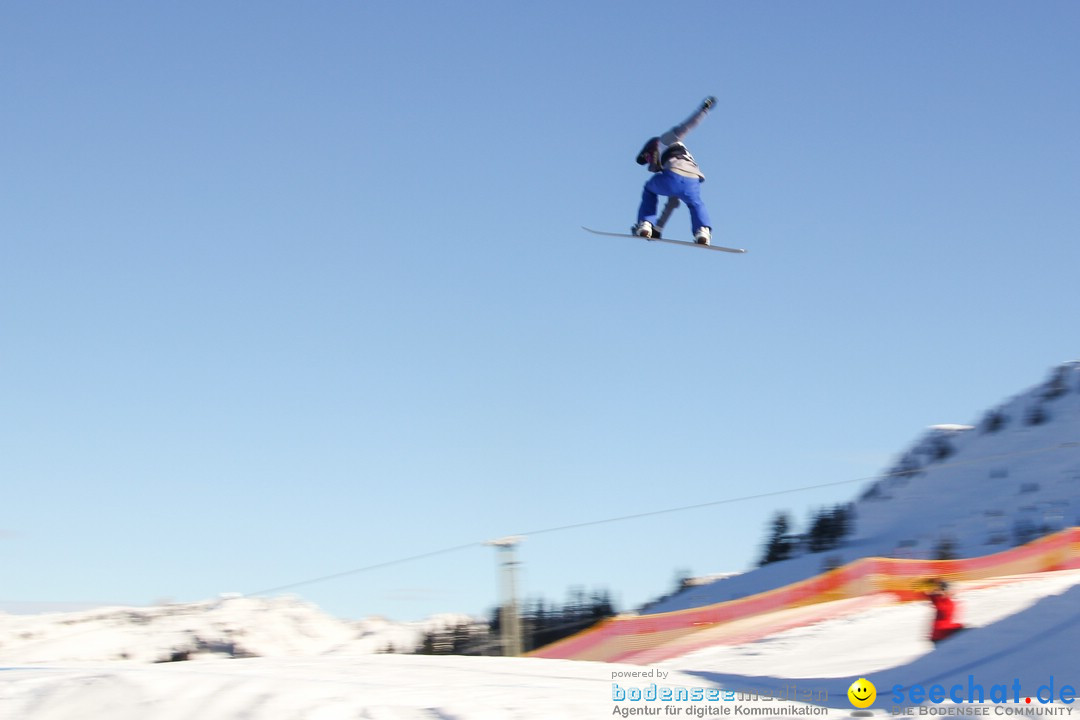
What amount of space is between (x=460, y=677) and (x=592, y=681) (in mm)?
1193

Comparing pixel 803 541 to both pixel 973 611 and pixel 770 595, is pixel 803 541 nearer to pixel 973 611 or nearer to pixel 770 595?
pixel 770 595

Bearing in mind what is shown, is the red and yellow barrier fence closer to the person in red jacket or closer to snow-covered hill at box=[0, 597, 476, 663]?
the person in red jacket

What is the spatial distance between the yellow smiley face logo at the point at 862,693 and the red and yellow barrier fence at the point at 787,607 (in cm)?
288

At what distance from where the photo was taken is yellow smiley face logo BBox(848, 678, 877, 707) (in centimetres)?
1041

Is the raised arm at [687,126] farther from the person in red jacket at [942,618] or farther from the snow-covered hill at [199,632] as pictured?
the snow-covered hill at [199,632]

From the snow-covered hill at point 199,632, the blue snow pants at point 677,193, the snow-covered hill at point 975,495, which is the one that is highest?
the blue snow pants at point 677,193

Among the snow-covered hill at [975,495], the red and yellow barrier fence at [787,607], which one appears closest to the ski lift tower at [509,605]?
the red and yellow barrier fence at [787,607]

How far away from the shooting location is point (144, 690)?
10117 mm

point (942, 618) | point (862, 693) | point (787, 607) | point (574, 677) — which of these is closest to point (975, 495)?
point (787, 607)

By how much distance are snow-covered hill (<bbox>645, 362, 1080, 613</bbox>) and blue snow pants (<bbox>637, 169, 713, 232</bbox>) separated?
590 inches

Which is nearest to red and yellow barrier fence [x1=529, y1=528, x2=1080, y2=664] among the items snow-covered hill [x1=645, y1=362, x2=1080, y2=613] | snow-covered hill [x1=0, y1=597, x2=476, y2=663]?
snow-covered hill [x1=645, y1=362, x2=1080, y2=613]

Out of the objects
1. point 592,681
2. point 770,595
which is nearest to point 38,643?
point 770,595

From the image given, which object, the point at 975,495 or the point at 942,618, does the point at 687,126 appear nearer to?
the point at 942,618

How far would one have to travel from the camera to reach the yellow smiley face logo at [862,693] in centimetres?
1041
